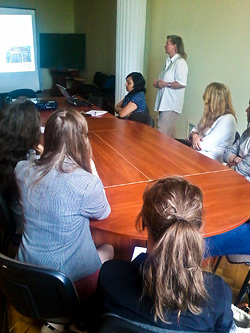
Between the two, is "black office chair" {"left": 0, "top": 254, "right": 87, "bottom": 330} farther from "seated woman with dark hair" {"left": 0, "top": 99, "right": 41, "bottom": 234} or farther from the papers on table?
the papers on table

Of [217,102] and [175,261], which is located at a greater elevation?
[217,102]

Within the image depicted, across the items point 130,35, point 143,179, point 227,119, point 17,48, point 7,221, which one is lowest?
point 7,221

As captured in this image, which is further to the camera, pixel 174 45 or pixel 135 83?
pixel 174 45

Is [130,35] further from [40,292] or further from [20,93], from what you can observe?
[40,292]

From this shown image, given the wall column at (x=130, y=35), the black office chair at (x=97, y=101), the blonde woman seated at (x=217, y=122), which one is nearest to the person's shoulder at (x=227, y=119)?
the blonde woman seated at (x=217, y=122)

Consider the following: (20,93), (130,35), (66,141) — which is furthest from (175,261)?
(130,35)

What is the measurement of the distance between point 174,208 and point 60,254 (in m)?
0.63

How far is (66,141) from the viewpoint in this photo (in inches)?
55.1

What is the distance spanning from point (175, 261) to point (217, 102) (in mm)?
2160

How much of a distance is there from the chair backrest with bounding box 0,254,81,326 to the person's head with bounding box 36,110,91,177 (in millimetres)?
446

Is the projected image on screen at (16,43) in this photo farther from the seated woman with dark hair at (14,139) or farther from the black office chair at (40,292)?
the black office chair at (40,292)

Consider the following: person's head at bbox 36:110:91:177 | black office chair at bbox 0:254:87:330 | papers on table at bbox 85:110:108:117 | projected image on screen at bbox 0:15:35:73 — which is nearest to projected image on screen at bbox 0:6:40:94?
projected image on screen at bbox 0:15:35:73

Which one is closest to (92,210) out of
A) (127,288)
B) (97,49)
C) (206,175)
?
(127,288)

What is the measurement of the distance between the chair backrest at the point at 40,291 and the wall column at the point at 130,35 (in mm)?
4344
